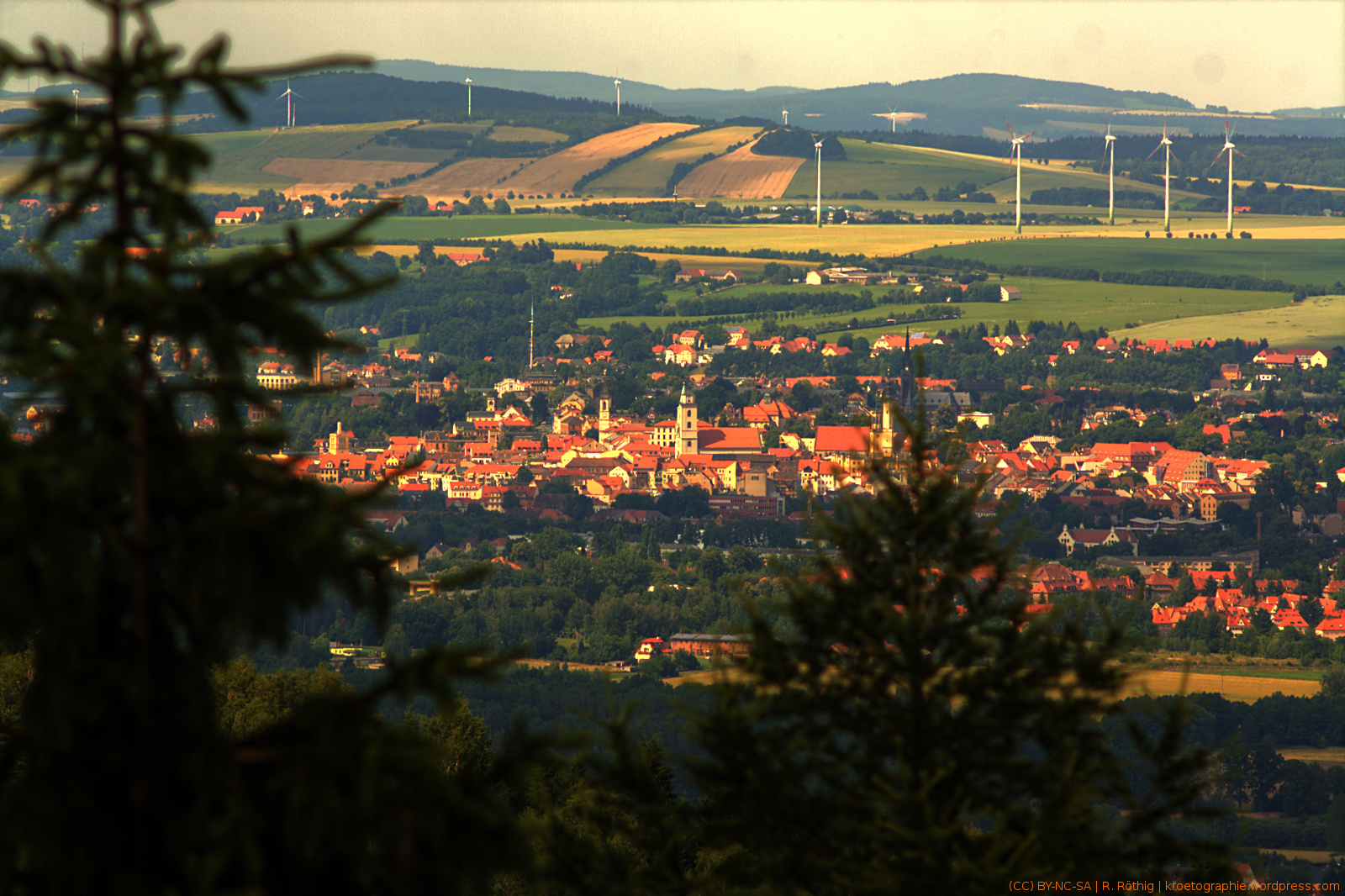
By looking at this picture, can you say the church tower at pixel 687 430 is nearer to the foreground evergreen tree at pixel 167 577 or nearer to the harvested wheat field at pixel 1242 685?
the harvested wheat field at pixel 1242 685

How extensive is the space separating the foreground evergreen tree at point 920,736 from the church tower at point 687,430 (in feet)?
541

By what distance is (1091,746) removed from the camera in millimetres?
→ 7410

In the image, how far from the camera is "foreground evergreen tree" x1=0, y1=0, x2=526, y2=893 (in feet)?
14.7

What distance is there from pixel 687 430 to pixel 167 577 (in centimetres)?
17100

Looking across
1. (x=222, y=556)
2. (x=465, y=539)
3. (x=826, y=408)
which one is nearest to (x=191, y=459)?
(x=222, y=556)

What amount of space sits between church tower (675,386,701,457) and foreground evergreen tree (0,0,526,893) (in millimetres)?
168034

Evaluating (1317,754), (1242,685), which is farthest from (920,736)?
(1242,685)

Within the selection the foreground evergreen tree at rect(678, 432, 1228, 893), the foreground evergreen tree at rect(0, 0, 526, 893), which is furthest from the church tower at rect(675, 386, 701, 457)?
the foreground evergreen tree at rect(0, 0, 526, 893)

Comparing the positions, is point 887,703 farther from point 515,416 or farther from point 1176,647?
point 515,416

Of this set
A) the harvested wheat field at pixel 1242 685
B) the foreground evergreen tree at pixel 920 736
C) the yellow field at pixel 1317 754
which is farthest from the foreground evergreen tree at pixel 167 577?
the harvested wheat field at pixel 1242 685

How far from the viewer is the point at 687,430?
577ft

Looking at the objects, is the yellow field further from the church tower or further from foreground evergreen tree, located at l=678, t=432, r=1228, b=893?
Answer: the church tower

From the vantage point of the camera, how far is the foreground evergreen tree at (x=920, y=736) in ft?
23.3

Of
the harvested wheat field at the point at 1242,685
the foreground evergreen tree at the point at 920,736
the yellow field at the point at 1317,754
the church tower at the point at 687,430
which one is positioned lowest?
the yellow field at the point at 1317,754
